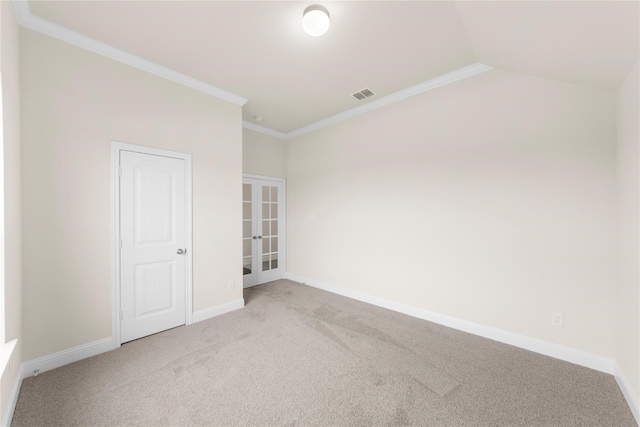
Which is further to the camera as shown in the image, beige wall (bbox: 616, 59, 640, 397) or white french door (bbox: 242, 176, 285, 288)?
white french door (bbox: 242, 176, 285, 288)

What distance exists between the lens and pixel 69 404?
69.4 inches

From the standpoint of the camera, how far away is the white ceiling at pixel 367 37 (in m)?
1.69

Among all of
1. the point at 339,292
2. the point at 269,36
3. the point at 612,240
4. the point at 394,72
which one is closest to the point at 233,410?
the point at 339,292

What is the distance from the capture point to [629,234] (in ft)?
6.05

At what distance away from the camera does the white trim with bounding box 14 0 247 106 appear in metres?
2.03

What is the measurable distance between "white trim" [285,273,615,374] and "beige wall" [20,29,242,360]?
3250mm

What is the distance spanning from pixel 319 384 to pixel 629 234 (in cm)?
260

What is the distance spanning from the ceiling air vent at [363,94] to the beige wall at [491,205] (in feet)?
1.10

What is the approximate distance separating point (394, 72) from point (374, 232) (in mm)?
2093

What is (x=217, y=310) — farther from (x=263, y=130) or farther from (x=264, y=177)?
(x=263, y=130)

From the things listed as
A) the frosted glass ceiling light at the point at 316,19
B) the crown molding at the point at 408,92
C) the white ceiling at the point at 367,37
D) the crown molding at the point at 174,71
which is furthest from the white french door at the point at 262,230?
the frosted glass ceiling light at the point at 316,19

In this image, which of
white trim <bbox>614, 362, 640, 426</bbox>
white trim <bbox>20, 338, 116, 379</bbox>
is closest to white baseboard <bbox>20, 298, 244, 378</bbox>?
white trim <bbox>20, 338, 116, 379</bbox>

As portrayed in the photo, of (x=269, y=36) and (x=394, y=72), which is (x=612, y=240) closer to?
(x=394, y=72)

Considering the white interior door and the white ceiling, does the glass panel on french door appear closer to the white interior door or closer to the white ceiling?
the white interior door
